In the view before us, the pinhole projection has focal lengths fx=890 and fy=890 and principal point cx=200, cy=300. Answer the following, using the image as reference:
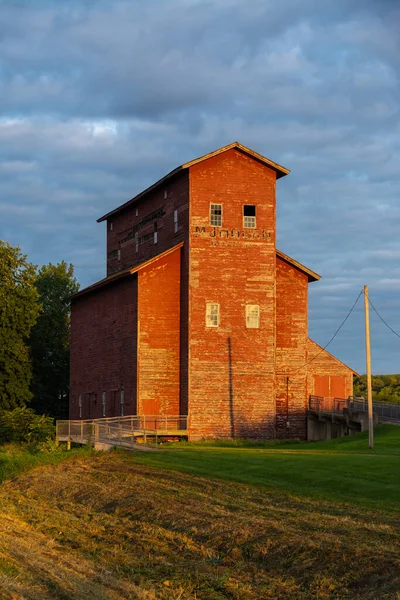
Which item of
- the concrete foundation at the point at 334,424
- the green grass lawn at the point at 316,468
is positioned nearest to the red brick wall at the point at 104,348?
the green grass lawn at the point at 316,468

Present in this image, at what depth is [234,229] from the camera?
5306 cm

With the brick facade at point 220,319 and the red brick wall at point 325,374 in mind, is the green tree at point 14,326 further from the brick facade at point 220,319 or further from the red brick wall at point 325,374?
the red brick wall at point 325,374

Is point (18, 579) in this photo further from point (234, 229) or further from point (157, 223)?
point (157, 223)

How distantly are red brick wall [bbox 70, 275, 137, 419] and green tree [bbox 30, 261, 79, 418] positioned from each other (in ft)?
42.4

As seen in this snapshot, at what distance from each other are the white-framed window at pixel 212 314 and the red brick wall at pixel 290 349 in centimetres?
513

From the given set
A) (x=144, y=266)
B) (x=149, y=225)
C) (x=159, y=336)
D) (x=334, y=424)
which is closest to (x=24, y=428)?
(x=159, y=336)

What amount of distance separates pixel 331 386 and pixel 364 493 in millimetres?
34122

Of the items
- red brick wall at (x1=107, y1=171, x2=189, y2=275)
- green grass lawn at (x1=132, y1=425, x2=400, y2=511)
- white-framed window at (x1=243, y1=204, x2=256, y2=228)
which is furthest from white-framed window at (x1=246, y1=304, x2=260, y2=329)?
green grass lawn at (x1=132, y1=425, x2=400, y2=511)

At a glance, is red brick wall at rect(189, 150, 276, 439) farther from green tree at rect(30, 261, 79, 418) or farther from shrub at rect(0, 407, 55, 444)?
green tree at rect(30, 261, 79, 418)

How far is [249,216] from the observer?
176 feet

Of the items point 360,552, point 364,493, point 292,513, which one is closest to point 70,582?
point 360,552

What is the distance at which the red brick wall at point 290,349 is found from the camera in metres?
54.8

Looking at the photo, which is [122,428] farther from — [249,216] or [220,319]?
[249,216]

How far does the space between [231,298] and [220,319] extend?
1435 mm
